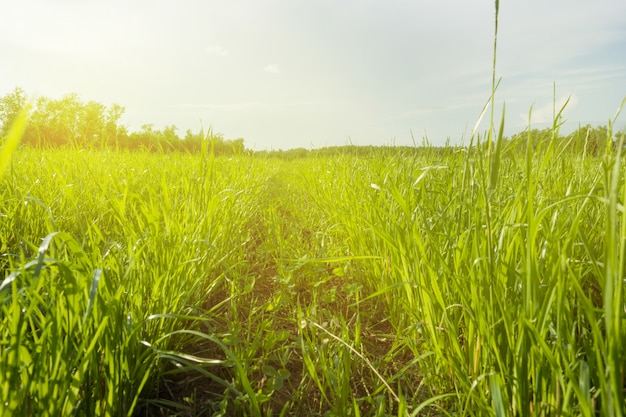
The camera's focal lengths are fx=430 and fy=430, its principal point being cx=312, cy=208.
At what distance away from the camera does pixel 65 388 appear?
2.40ft

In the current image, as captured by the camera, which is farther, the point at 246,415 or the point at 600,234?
the point at 600,234

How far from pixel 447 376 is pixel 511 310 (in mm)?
327

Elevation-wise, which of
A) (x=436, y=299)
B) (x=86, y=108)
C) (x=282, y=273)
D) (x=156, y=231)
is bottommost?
(x=282, y=273)

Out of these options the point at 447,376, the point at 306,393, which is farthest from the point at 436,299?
the point at 306,393

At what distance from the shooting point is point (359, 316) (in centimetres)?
135

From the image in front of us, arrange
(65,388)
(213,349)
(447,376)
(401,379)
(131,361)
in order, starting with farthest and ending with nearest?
(213,349) < (401,379) < (447,376) < (131,361) < (65,388)

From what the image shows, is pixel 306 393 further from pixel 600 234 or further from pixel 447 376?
pixel 600 234

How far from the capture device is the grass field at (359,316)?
726mm

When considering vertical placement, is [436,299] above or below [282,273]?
above

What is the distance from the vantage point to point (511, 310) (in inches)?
34.5

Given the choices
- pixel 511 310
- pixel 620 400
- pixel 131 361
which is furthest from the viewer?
pixel 131 361

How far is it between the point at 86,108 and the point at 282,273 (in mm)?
Result: 33737

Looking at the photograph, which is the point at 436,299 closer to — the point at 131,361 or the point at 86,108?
the point at 131,361

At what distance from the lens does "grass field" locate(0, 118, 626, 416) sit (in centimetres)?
73
